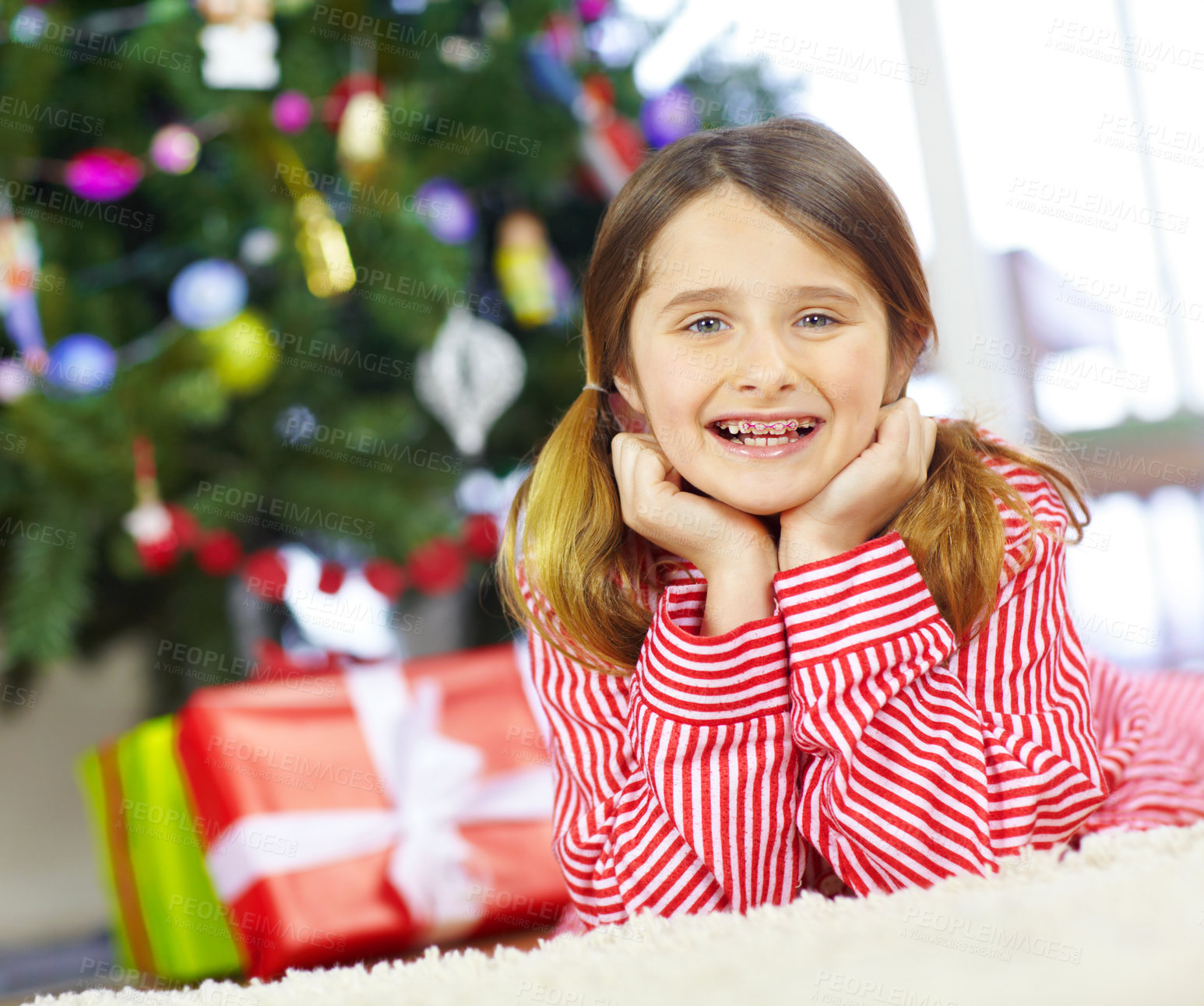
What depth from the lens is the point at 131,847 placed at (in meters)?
1.17

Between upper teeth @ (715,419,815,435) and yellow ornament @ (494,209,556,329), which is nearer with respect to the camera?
upper teeth @ (715,419,815,435)

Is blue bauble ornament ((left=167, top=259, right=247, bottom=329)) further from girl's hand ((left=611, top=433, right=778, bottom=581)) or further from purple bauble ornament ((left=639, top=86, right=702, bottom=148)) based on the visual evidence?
girl's hand ((left=611, top=433, right=778, bottom=581))

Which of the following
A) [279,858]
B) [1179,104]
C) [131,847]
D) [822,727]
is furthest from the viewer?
[1179,104]

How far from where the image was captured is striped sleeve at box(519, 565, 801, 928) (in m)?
0.58

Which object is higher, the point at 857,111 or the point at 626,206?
the point at 857,111

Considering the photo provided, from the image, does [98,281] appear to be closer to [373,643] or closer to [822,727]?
[373,643]

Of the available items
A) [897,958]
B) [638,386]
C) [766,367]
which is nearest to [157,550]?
[638,386]

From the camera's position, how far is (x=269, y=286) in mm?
1382

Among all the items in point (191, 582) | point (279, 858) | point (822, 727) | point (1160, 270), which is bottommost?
point (279, 858)

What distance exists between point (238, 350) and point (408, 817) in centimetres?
53

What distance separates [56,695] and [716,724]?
1215 millimetres

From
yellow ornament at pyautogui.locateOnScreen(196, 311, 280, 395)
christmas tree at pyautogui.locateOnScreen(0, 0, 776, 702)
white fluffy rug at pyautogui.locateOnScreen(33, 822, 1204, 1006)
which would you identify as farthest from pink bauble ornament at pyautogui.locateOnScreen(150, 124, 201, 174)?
white fluffy rug at pyautogui.locateOnScreen(33, 822, 1204, 1006)

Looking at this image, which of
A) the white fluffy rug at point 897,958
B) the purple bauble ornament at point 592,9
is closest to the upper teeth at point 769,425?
the white fluffy rug at point 897,958

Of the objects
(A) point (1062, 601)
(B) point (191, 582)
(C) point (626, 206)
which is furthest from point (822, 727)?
(B) point (191, 582)
